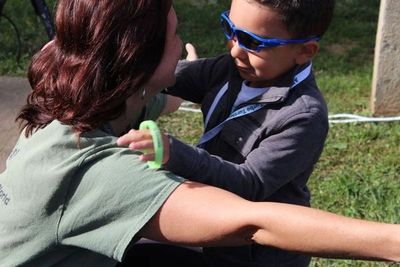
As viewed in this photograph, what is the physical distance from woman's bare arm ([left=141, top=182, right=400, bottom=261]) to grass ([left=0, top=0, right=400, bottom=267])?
1.72m

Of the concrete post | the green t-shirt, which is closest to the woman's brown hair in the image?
the green t-shirt

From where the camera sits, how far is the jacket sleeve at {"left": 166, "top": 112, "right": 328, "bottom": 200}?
1.78 m

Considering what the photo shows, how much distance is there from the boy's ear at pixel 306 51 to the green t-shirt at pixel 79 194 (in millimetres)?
563

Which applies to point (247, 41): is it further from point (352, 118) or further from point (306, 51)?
point (352, 118)

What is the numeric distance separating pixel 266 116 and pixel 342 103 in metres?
2.97

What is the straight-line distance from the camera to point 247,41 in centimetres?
192

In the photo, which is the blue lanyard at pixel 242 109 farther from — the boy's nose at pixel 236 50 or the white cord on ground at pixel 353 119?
the white cord on ground at pixel 353 119

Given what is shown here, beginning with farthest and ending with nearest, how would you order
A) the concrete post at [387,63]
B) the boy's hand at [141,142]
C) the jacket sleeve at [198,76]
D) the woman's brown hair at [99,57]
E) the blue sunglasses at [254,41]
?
the concrete post at [387,63] < the jacket sleeve at [198,76] < the blue sunglasses at [254,41] < the woman's brown hair at [99,57] < the boy's hand at [141,142]

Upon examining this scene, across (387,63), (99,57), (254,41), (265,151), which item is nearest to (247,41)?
(254,41)

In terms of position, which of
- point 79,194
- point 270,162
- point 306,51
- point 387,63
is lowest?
point 387,63

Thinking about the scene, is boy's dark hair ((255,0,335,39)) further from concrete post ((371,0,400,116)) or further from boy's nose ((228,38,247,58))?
concrete post ((371,0,400,116))

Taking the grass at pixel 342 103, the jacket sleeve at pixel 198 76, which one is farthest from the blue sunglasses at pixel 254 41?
the grass at pixel 342 103

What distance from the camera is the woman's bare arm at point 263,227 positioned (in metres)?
1.41

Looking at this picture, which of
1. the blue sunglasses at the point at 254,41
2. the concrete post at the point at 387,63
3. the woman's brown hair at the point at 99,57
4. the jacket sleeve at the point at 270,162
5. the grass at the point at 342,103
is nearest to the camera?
the woman's brown hair at the point at 99,57
